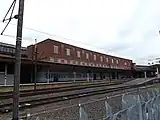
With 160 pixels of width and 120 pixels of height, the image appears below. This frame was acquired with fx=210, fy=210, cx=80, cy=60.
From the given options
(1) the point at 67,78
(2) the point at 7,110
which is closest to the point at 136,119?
(2) the point at 7,110

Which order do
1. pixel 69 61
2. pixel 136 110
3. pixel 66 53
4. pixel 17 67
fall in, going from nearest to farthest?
pixel 136 110, pixel 17 67, pixel 66 53, pixel 69 61

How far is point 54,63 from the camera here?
3928 cm

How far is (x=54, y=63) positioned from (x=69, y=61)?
1748cm

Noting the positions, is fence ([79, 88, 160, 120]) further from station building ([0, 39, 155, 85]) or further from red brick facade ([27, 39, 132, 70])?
red brick facade ([27, 39, 132, 70])

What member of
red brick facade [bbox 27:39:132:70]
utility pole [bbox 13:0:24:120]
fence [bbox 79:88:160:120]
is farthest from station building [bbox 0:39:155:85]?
fence [bbox 79:88:160:120]

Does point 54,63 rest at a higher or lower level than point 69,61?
lower

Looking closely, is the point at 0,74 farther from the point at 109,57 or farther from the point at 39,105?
the point at 109,57

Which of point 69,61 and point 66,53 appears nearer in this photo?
point 66,53

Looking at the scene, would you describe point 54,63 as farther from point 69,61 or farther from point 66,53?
point 69,61

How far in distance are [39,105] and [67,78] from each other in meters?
32.3

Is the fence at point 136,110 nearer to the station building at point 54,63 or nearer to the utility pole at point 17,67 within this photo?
the utility pole at point 17,67

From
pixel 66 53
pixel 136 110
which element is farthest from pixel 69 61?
pixel 136 110

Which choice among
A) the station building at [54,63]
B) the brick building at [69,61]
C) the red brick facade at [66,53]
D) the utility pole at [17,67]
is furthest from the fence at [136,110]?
the red brick facade at [66,53]

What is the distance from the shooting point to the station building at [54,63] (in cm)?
3309
